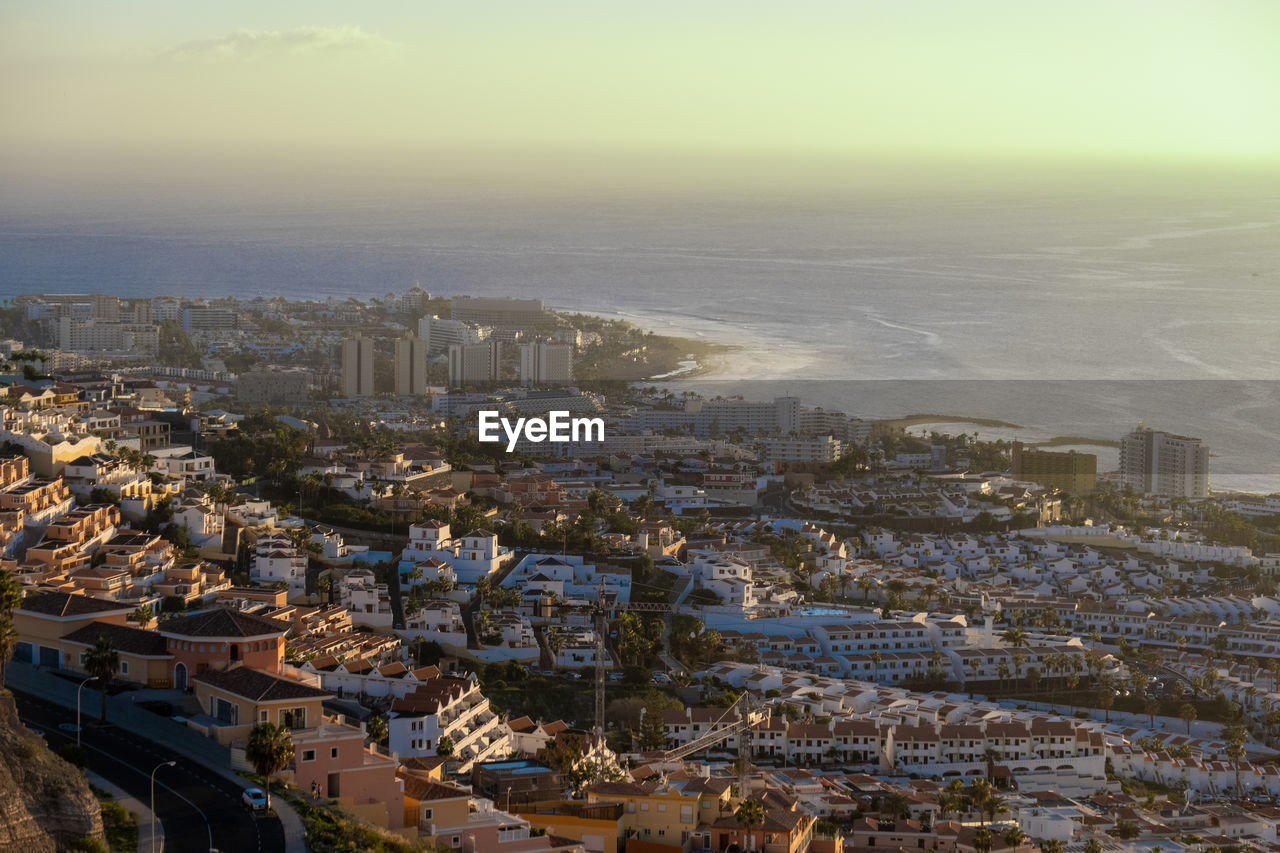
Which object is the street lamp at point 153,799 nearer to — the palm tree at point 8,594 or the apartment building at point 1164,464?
the palm tree at point 8,594

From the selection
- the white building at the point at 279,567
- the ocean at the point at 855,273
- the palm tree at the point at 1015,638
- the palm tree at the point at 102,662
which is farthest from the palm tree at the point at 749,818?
the ocean at the point at 855,273

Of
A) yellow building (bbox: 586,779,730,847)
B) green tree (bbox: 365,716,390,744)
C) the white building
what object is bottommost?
yellow building (bbox: 586,779,730,847)

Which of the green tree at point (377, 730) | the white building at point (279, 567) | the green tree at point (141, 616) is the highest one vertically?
the green tree at point (141, 616)

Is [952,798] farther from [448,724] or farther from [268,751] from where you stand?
[268,751]

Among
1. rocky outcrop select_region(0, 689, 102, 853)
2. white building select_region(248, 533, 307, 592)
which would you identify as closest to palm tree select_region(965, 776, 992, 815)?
white building select_region(248, 533, 307, 592)

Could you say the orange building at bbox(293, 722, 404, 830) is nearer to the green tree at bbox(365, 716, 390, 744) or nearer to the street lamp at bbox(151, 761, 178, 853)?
the street lamp at bbox(151, 761, 178, 853)

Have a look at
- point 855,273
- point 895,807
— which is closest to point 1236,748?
point 895,807
